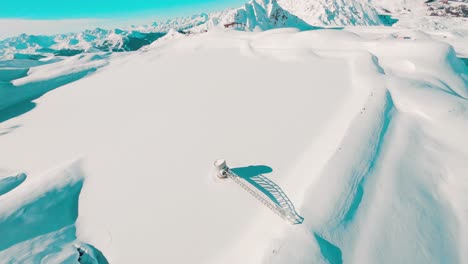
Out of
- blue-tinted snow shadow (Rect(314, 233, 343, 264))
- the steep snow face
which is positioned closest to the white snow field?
blue-tinted snow shadow (Rect(314, 233, 343, 264))

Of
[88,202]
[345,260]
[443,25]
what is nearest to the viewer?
[345,260]

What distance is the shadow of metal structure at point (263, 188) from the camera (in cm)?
1516

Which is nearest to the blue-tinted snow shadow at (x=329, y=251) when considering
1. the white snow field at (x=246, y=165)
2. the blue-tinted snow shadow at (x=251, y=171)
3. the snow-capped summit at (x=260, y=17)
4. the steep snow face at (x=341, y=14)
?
the white snow field at (x=246, y=165)

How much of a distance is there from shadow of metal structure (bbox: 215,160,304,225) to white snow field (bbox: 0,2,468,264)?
0.50 metres

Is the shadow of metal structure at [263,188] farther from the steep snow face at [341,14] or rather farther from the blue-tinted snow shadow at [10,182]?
the steep snow face at [341,14]

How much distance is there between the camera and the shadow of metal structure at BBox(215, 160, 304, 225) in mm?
15164

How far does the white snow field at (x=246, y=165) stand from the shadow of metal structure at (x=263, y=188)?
50 cm

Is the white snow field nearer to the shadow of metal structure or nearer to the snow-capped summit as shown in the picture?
the shadow of metal structure

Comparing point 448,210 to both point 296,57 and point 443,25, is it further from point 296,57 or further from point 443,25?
point 443,25

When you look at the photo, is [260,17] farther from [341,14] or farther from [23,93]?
[23,93]

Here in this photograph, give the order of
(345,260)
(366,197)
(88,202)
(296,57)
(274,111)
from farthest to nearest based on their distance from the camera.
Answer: (296,57)
(274,111)
(88,202)
(366,197)
(345,260)

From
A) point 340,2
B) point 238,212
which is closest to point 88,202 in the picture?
point 238,212

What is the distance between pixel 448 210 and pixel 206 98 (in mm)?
25800

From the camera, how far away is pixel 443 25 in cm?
12900
